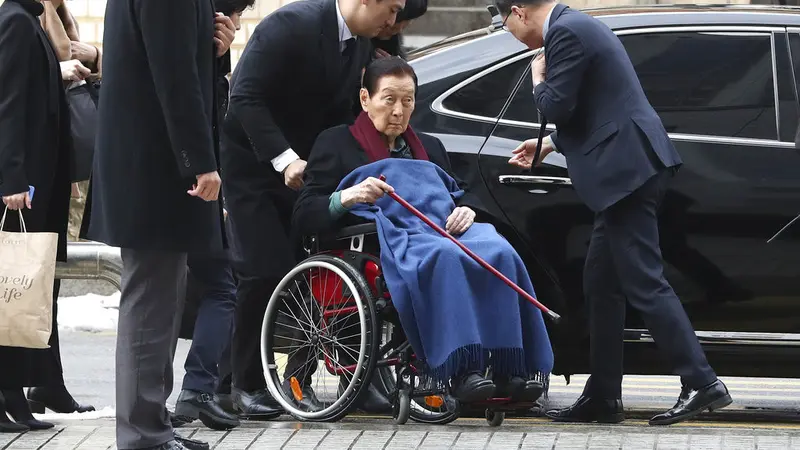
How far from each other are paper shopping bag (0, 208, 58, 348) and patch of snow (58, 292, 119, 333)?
525cm

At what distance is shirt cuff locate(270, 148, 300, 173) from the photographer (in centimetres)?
648

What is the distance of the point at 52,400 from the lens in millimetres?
6984

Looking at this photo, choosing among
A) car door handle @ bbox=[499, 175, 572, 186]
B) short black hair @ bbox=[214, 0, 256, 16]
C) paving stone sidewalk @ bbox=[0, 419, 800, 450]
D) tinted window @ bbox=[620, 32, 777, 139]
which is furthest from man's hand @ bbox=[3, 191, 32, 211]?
tinted window @ bbox=[620, 32, 777, 139]

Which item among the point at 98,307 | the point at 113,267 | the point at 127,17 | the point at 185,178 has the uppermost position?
the point at 127,17

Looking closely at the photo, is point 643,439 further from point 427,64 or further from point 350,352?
point 427,64

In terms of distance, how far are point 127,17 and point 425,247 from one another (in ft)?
4.51

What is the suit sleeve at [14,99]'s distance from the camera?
245 inches

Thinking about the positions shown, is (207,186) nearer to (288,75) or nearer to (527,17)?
(288,75)

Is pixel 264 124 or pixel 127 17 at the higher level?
pixel 127 17

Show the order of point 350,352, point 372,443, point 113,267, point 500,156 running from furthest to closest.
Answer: point 113,267 < point 500,156 < point 350,352 < point 372,443

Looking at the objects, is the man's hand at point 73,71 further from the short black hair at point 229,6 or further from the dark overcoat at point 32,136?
the short black hair at point 229,6

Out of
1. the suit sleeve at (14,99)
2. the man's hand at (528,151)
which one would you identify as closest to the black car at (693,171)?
the man's hand at (528,151)

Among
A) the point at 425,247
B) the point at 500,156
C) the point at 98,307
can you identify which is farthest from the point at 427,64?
the point at 98,307

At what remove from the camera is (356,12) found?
6516 millimetres
